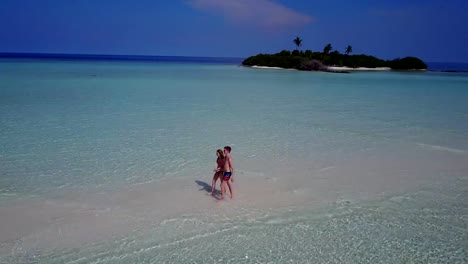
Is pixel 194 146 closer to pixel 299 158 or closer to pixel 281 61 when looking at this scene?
pixel 299 158

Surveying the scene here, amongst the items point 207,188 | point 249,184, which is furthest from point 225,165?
point 249,184

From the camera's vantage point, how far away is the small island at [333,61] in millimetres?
101438

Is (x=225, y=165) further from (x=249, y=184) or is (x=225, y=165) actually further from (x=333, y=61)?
(x=333, y=61)

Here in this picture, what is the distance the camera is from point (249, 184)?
9.71 metres

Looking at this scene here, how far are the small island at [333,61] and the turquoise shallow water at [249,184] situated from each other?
81951 mm

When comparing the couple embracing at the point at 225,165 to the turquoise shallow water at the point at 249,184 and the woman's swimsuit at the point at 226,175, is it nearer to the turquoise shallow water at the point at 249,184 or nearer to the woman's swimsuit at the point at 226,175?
the woman's swimsuit at the point at 226,175

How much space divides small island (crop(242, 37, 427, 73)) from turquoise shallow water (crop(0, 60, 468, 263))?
3226 inches

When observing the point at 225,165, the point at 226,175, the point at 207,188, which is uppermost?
the point at 225,165

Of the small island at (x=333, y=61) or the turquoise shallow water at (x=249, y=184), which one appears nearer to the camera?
the turquoise shallow water at (x=249, y=184)

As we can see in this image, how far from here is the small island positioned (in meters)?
101

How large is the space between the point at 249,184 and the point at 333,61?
110427mm

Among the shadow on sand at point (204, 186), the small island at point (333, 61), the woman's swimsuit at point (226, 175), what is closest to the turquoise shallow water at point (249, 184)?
the shadow on sand at point (204, 186)

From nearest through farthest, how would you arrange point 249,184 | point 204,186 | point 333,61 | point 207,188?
1. point 207,188
2. point 204,186
3. point 249,184
4. point 333,61

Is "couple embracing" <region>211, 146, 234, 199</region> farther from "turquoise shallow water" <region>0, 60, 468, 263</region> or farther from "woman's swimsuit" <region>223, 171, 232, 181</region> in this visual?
"turquoise shallow water" <region>0, 60, 468, 263</region>
